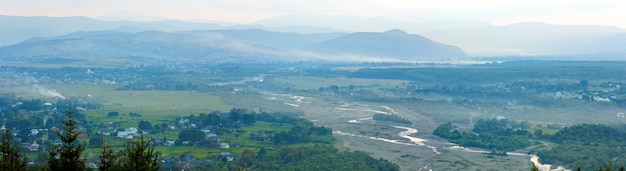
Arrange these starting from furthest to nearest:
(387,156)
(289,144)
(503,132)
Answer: (503,132) → (289,144) → (387,156)

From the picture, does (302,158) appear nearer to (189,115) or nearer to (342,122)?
(342,122)

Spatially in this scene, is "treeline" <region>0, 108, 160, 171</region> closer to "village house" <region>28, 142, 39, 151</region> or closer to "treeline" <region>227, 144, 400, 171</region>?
"treeline" <region>227, 144, 400, 171</region>

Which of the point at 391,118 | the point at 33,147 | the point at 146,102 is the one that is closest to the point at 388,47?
the point at 146,102

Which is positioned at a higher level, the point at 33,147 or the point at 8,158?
Answer: the point at 8,158

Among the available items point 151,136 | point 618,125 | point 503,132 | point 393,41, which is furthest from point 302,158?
point 393,41

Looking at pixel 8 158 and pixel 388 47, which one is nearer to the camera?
pixel 8 158

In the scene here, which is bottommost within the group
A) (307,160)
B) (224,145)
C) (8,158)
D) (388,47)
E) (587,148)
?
(224,145)

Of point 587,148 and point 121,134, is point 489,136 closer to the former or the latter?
point 587,148
